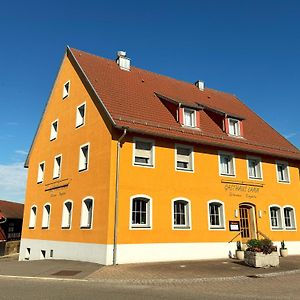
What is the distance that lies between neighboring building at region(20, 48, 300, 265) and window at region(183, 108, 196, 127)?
0.27 feet

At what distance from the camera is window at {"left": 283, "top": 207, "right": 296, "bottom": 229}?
22.1m

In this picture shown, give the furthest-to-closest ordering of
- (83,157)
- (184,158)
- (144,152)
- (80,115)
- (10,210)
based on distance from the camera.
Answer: (10,210)
(80,115)
(83,157)
(184,158)
(144,152)

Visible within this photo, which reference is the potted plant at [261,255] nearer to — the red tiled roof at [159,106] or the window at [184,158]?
the window at [184,158]

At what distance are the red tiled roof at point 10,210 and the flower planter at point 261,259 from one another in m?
27.8

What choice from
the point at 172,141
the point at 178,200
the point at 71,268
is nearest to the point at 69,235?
the point at 71,268

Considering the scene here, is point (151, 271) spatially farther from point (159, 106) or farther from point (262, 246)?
point (159, 106)

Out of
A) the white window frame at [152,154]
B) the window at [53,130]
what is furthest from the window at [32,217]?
the white window frame at [152,154]

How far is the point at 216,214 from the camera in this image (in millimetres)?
19516

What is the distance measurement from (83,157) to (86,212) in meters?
3.10

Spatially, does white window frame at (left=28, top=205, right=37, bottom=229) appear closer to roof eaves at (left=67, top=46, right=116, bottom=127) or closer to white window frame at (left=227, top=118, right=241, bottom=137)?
roof eaves at (left=67, top=46, right=116, bottom=127)

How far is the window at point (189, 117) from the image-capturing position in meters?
20.2

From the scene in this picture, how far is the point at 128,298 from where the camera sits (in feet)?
30.0

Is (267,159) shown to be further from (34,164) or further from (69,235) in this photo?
(34,164)

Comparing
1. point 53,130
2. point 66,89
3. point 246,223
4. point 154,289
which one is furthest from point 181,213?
point 66,89
